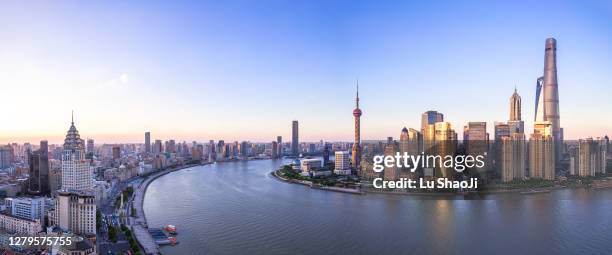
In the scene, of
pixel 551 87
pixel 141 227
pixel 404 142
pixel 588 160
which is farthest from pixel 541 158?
pixel 141 227

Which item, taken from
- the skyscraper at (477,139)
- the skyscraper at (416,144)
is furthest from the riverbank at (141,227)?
the skyscraper at (477,139)

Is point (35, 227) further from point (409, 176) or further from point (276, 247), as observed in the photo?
point (409, 176)

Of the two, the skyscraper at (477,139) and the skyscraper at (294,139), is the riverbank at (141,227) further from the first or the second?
the skyscraper at (294,139)

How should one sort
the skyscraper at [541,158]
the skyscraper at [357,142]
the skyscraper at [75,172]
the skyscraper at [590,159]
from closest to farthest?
1. the skyscraper at [75,172]
2. the skyscraper at [541,158]
3. the skyscraper at [590,159]
4. the skyscraper at [357,142]

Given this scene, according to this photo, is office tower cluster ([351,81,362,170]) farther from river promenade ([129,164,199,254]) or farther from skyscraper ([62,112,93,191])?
skyscraper ([62,112,93,191])

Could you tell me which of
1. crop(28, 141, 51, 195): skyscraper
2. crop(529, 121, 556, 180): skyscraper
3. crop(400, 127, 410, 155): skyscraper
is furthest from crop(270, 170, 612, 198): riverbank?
crop(28, 141, 51, 195): skyscraper

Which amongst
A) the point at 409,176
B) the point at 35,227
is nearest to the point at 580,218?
the point at 409,176
